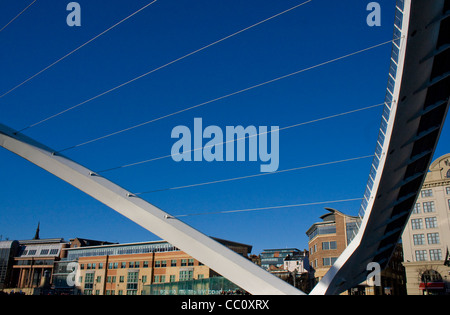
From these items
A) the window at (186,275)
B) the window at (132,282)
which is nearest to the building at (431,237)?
the window at (186,275)

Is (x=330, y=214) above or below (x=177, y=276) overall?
above

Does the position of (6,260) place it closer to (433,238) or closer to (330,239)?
(330,239)

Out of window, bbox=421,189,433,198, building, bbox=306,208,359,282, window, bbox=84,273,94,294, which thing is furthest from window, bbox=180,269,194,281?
window, bbox=421,189,433,198

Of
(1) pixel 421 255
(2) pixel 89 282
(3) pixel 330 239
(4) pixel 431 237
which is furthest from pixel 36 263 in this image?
(4) pixel 431 237

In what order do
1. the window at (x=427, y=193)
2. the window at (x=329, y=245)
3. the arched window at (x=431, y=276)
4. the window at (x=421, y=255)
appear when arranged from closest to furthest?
the arched window at (x=431, y=276) → the window at (x=421, y=255) → the window at (x=427, y=193) → the window at (x=329, y=245)

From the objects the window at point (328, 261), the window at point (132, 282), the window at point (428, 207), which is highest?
the window at point (428, 207)

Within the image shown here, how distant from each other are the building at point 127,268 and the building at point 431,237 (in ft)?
102

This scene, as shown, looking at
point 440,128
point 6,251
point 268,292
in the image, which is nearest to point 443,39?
point 440,128

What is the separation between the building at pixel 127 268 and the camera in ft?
219

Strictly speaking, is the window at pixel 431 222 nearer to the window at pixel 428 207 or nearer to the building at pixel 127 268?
the window at pixel 428 207

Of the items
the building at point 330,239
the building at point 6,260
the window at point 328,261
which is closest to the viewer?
the building at point 330,239
